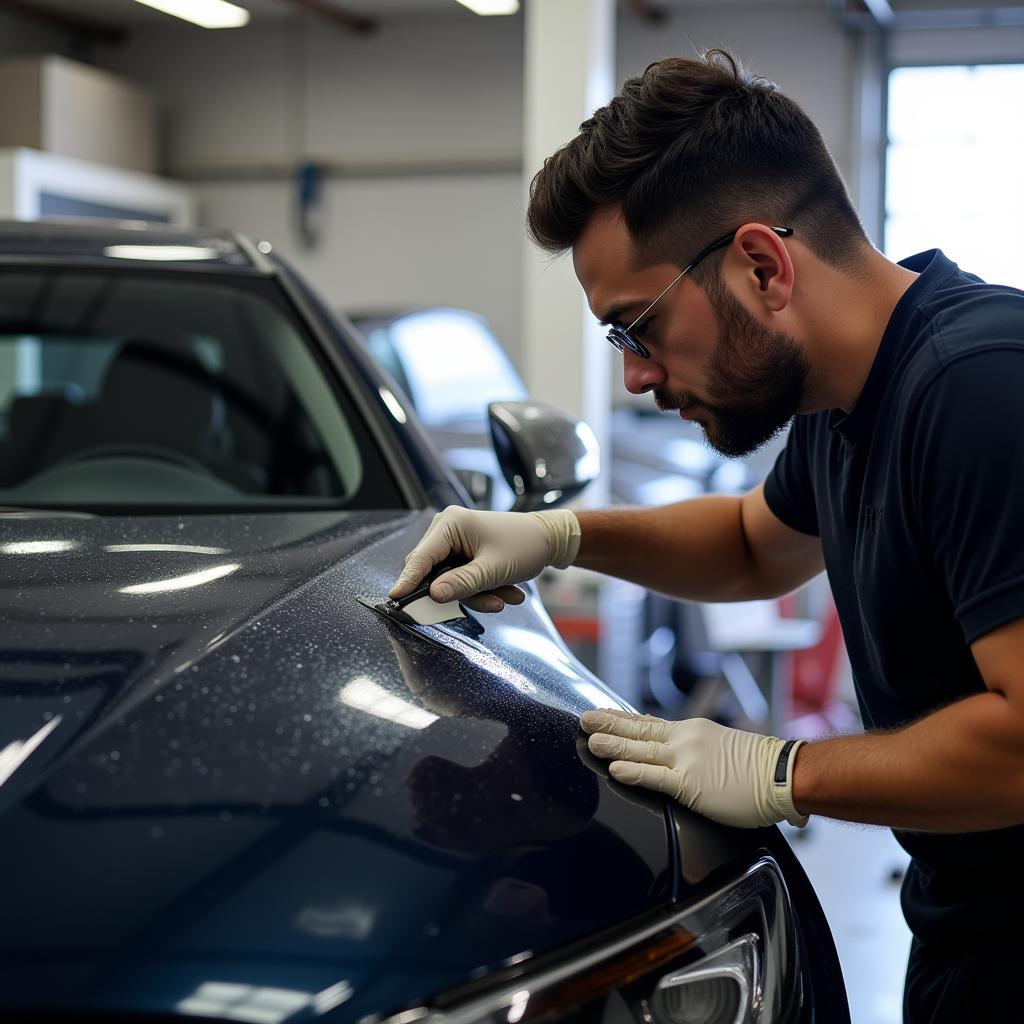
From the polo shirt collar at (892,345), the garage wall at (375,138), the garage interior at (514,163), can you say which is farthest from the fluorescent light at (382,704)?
the garage wall at (375,138)

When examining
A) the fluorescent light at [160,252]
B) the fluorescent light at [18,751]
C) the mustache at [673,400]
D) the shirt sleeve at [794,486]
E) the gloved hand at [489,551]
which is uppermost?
the fluorescent light at [160,252]

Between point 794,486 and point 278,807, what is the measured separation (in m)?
0.97

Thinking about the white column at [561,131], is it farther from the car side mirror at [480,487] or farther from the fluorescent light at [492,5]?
the car side mirror at [480,487]

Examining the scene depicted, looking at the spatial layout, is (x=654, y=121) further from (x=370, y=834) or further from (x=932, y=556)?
(x=370, y=834)

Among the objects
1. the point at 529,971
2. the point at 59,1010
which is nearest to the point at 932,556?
the point at 529,971

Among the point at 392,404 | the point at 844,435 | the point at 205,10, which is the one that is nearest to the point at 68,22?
the point at 205,10

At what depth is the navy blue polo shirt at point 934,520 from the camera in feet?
3.48

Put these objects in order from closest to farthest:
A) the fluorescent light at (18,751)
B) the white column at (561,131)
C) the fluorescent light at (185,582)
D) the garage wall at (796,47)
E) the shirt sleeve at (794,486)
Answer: the fluorescent light at (18,751) < the fluorescent light at (185,582) < the shirt sleeve at (794,486) < the white column at (561,131) < the garage wall at (796,47)

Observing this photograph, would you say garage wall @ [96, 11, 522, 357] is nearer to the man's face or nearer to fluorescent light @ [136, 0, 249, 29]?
fluorescent light @ [136, 0, 249, 29]

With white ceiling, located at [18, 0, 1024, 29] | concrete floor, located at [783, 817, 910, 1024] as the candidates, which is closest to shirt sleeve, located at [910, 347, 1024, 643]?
concrete floor, located at [783, 817, 910, 1024]

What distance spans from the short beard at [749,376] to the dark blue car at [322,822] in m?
0.30

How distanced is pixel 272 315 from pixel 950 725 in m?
1.25

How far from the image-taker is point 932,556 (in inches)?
47.3

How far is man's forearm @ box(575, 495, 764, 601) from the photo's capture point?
1749 mm
